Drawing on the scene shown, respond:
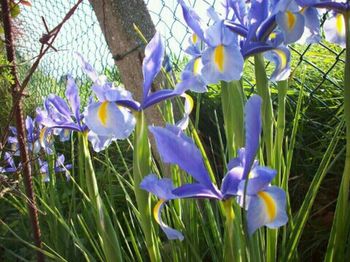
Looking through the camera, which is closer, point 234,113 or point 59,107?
point 234,113

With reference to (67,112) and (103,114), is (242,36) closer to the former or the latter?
(103,114)

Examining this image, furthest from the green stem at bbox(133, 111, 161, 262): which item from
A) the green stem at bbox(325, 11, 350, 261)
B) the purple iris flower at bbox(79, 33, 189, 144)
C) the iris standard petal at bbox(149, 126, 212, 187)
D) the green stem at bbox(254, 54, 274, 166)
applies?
the green stem at bbox(325, 11, 350, 261)

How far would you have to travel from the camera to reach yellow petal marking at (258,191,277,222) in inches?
28.4

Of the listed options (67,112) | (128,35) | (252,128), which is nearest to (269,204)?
(252,128)

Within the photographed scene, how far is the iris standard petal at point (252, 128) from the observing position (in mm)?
706

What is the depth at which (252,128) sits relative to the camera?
718 mm

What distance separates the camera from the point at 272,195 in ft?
2.39

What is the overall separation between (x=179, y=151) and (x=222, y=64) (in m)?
0.19

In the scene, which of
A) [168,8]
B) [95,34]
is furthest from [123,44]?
[95,34]

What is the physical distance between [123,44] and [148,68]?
1.93 ft

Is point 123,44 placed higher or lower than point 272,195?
higher

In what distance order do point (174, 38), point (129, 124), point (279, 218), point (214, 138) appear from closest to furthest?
point (279, 218) < point (129, 124) < point (174, 38) < point (214, 138)

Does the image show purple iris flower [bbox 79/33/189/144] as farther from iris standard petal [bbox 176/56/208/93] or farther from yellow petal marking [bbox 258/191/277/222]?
yellow petal marking [bbox 258/191/277/222]

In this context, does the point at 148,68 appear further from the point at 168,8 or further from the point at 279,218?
the point at 168,8
